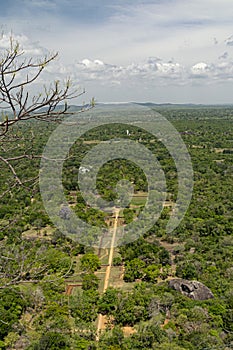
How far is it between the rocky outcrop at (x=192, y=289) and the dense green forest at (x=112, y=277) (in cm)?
15

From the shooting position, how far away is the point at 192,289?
47.9 ft

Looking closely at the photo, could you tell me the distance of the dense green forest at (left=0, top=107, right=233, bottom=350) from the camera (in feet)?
19.9

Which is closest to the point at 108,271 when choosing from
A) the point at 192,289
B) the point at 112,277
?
the point at 112,277

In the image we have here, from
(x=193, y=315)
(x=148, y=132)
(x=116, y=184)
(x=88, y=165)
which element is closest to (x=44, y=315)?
(x=193, y=315)

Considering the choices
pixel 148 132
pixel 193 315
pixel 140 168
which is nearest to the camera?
pixel 193 315

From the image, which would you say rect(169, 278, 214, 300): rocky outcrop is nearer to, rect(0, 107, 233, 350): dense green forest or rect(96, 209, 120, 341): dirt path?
rect(0, 107, 233, 350): dense green forest

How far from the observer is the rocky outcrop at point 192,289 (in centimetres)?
1434

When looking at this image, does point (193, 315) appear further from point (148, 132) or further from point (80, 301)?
point (148, 132)

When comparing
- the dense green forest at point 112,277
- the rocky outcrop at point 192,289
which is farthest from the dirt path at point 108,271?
the rocky outcrop at point 192,289

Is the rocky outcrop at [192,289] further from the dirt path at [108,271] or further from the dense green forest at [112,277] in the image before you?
the dirt path at [108,271]

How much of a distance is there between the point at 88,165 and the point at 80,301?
26.3 metres

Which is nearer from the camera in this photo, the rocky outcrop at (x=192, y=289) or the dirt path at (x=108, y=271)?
the dirt path at (x=108, y=271)

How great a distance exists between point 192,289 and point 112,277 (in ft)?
13.0

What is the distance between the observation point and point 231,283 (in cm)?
1491
